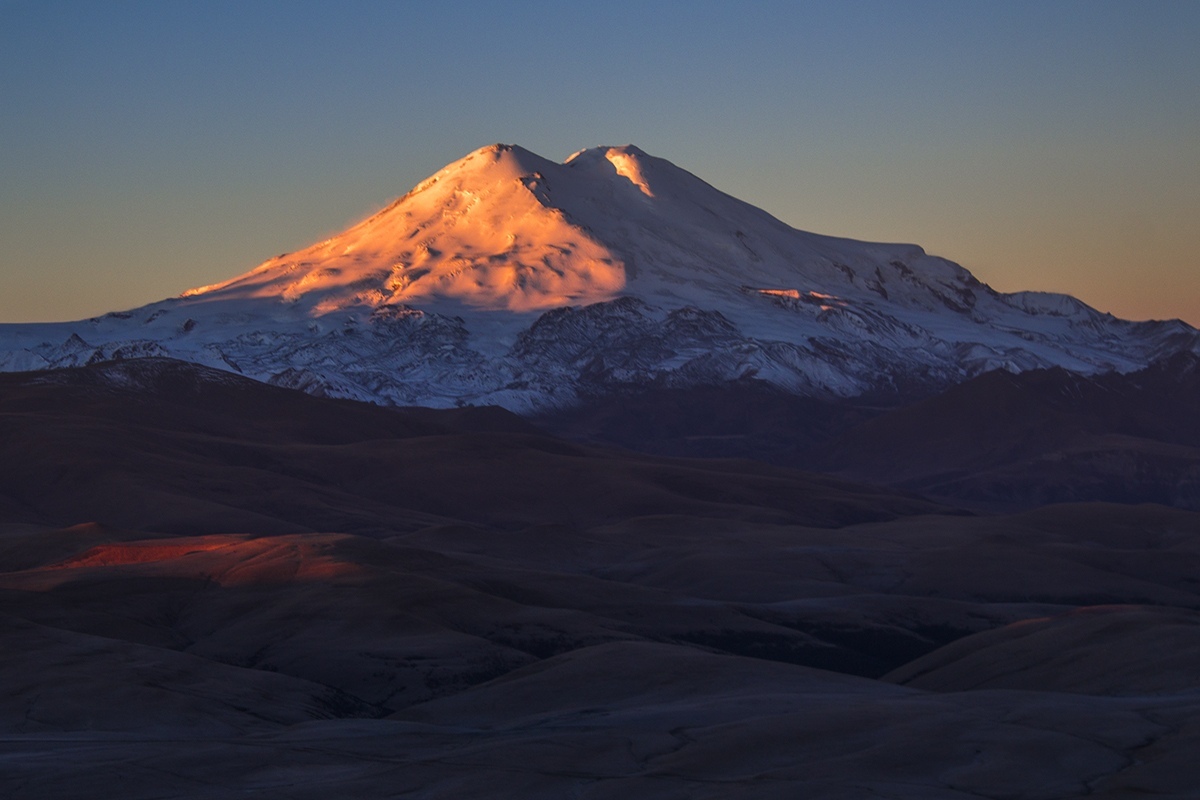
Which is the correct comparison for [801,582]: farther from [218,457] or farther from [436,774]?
[218,457]

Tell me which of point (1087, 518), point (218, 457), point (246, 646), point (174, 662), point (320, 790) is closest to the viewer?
point (320, 790)

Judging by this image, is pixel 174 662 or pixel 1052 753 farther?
pixel 174 662

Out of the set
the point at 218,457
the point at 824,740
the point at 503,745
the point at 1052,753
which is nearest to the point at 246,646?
the point at 503,745

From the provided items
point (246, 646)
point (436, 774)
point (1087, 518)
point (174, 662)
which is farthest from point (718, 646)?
point (1087, 518)

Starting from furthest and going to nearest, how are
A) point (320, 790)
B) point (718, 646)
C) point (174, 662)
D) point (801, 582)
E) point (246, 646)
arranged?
1. point (801, 582)
2. point (718, 646)
3. point (246, 646)
4. point (174, 662)
5. point (320, 790)

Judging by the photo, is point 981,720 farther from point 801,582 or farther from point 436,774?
point 801,582

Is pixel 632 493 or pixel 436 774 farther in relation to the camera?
pixel 632 493
